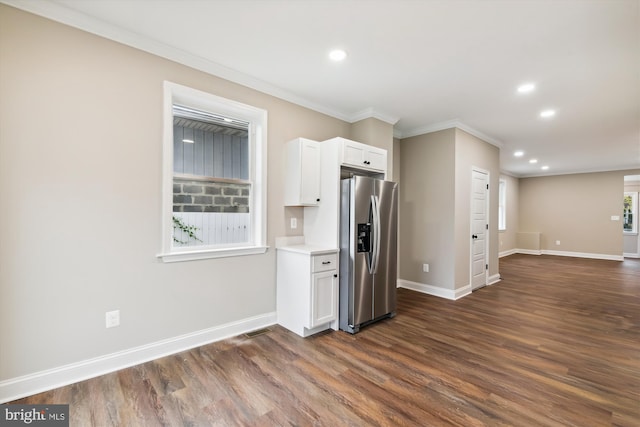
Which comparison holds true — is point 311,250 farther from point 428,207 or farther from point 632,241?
point 632,241

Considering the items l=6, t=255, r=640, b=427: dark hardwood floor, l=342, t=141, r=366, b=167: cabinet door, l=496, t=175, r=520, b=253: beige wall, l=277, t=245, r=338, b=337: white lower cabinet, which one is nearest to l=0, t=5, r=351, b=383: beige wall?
l=6, t=255, r=640, b=427: dark hardwood floor

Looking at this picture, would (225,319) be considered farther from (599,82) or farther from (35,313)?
(599,82)

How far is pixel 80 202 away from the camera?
221cm

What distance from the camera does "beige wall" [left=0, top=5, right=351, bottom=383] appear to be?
1.99 metres

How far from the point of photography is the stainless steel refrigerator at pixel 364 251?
10.4ft

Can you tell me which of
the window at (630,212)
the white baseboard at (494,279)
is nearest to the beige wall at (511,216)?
the window at (630,212)

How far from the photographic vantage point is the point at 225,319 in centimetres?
298

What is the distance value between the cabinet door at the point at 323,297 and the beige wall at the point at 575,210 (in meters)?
9.43

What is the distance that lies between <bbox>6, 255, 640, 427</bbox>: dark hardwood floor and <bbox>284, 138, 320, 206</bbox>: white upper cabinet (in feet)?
4.85

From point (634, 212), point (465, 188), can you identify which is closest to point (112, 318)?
point (465, 188)

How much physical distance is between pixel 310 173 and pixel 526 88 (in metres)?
2.62

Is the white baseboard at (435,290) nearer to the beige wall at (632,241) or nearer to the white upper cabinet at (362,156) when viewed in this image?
the white upper cabinet at (362,156)

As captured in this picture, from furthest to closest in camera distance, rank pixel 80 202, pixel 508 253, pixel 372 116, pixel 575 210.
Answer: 1. pixel 508 253
2. pixel 575 210
3. pixel 372 116
4. pixel 80 202

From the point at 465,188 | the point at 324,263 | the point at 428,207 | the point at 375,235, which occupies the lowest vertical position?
the point at 324,263
